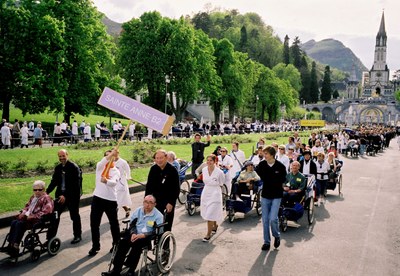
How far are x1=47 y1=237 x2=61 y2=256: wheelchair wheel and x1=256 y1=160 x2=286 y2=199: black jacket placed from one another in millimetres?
4412

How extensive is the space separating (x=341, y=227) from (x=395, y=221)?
1.93m

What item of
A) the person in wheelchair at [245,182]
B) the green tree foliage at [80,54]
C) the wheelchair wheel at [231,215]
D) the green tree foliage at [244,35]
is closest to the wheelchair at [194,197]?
the person in wheelchair at [245,182]

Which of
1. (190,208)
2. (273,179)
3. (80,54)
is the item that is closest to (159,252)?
(273,179)

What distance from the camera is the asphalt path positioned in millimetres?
7461

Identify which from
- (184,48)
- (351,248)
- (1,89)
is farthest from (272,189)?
(184,48)

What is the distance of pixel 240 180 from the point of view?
11695 mm

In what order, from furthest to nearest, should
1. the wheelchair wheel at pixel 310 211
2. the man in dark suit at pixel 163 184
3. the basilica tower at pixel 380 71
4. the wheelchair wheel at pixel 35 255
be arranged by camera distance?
the basilica tower at pixel 380 71, the wheelchair wheel at pixel 310 211, the man in dark suit at pixel 163 184, the wheelchair wheel at pixel 35 255

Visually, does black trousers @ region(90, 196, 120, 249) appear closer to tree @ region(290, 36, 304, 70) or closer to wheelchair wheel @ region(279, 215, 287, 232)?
wheelchair wheel @ region(279, 215, 287, 232)

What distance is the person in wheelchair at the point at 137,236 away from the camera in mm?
6539

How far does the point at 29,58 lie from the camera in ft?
103

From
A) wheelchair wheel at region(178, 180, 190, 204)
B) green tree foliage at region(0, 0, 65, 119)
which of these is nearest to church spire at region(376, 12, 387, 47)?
green tree foliage at region(0, 0, 65, 119)

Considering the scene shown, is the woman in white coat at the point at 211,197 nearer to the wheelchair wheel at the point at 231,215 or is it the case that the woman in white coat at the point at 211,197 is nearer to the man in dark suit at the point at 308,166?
the wheelchair wheel at the point at 231,215

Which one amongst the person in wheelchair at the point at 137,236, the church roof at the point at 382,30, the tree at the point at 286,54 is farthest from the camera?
the church roof at the point at 382,30

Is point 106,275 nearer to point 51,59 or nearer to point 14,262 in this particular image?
point 14,262
